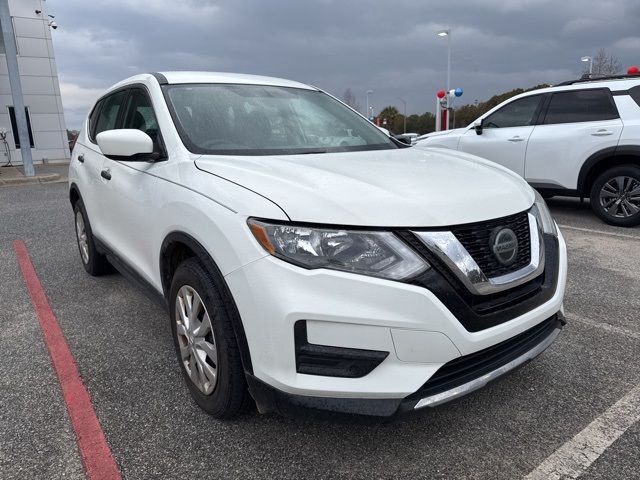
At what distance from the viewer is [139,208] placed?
2.78m

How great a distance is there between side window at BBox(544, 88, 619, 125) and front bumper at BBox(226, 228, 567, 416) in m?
5.98

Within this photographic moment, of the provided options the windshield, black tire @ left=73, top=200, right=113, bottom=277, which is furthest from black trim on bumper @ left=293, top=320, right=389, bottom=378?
black tire @ left=73, top=200, right=113, bottom=277

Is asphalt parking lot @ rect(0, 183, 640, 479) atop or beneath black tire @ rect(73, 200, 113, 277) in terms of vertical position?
beneath

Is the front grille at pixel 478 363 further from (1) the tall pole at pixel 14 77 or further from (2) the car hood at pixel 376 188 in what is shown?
(1) the tall pole at pixel 14 77

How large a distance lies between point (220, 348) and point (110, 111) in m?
2.72

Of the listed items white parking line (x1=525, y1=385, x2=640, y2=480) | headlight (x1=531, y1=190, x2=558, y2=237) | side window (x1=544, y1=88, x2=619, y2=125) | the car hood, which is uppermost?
side window (x1=544, y1=88, x2=619, y2=125)

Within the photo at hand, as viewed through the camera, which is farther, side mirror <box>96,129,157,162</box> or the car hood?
side mirror <box>96,129,157,162</box>

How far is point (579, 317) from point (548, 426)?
152 centimetres

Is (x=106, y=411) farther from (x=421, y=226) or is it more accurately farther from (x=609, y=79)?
(x=609, y=79)

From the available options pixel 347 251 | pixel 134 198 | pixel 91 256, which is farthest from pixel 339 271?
pixel 91 256

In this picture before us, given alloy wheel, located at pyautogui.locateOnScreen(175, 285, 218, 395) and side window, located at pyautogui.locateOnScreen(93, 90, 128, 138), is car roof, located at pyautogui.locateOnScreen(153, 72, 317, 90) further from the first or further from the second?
alloy wheel, located at pyautogui.locateOnScreen(175, 285, 218, 395)

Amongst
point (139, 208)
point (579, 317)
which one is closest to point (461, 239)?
point (139, 208)

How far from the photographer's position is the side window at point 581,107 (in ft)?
21.2

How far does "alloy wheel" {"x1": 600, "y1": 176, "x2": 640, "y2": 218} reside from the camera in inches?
250
